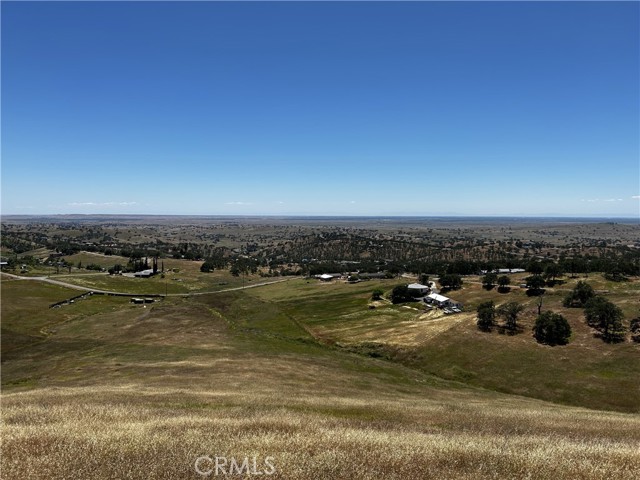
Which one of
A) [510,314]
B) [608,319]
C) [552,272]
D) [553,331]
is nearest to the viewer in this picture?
[553,331]

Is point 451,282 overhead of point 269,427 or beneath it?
beneath

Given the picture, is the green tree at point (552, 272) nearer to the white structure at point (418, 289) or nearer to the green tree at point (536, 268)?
the green tree at point (536, 268)

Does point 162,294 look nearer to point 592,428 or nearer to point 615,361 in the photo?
point 615,361

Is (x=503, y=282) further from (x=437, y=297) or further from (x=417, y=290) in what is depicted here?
(x=417, y=290)

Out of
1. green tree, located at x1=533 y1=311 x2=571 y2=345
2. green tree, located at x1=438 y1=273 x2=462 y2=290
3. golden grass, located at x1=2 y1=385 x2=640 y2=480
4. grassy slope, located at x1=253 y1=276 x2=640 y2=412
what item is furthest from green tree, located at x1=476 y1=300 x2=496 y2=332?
golden grass, located at x1=2 y1=385 x2=640 y2=480

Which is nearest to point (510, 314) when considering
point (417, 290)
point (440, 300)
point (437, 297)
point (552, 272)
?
point (440, 300)

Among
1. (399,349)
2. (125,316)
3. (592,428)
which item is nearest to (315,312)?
(399,349)

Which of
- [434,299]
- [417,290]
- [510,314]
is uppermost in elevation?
[510,314]

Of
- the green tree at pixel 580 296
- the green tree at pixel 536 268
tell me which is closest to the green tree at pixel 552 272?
the green tree at pixel 536 268
